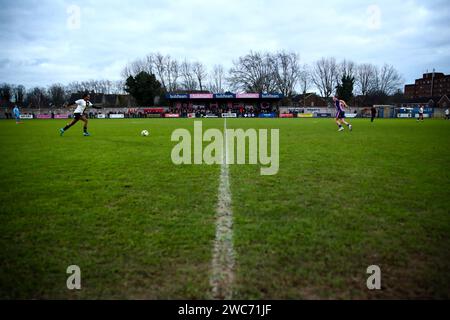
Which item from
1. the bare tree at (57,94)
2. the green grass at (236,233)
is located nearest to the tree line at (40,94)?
the bare tree at (57,94)

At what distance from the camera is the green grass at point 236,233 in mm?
2342

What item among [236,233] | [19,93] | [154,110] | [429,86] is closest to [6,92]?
[19,93]

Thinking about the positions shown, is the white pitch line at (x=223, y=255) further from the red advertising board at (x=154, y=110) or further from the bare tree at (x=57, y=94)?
the bare tree at (x=57, y=94)

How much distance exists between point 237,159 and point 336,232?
5.03m

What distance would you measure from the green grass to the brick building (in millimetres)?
160991

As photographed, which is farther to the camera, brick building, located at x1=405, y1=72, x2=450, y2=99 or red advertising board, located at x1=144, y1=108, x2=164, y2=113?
brick building, located at x1=405, y1=72, x2=450, y2=99

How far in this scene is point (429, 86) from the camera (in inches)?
5389

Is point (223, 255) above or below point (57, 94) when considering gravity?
below

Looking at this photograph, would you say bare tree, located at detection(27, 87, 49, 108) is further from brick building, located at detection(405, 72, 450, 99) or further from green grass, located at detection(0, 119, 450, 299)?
brick building, located at detection(405, 72, 450, 99)

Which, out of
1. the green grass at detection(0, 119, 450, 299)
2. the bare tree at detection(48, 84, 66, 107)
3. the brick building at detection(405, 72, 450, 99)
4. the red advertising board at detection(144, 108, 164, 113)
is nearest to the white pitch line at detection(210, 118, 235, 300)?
the green grass at detection(0, 119, 450, 299)

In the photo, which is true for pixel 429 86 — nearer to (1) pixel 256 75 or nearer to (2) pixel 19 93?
(1) pixel 256 75

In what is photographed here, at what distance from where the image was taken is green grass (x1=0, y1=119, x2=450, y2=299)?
2.34 meters

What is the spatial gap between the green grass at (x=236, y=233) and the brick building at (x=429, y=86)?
161 m

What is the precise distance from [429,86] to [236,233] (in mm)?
169091
